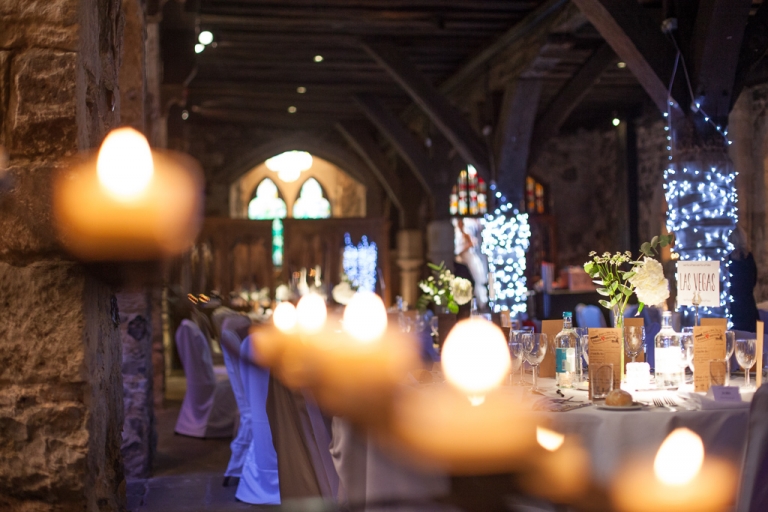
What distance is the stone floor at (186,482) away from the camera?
407 centimetres

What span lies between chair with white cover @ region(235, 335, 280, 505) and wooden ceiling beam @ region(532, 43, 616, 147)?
19.2 ft

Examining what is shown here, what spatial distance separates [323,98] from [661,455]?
33.2 feet

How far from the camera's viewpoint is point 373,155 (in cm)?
1354

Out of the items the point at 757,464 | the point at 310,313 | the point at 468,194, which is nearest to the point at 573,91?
the point at 310,313

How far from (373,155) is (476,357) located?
39.3 ft

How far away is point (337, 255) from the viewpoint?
43.3ft

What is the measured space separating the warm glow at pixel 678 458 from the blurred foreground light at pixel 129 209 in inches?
63.4

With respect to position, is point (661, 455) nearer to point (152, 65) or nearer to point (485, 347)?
point (485, 347)

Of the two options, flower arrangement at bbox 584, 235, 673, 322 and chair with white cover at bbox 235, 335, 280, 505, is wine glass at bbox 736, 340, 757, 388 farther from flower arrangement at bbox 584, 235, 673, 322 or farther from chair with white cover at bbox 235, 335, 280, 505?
chair with white cover at bbox 235, 335, 280, 505

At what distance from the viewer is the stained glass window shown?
1518cm

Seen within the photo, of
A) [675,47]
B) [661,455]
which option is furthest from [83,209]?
[675,47]

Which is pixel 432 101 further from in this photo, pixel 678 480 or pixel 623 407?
pixel 678 480

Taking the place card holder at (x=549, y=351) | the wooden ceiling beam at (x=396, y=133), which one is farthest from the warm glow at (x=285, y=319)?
the wooden ceiling beam at (x=396, y=133)

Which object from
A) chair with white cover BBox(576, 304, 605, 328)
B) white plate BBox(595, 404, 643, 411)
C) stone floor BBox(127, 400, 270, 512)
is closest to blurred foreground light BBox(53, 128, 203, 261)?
white plate BBox(595, 404, 643, 411)
